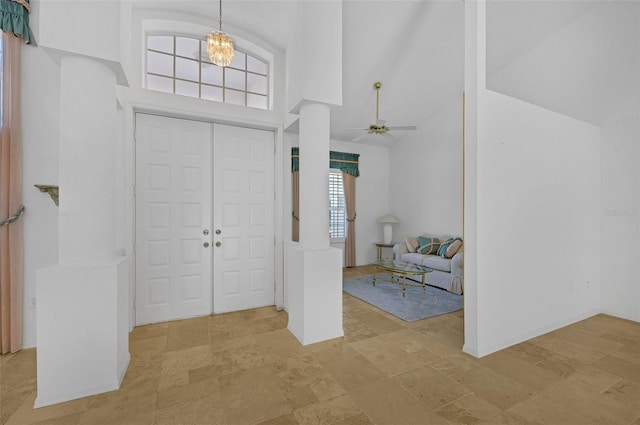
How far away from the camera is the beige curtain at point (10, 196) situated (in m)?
2.38

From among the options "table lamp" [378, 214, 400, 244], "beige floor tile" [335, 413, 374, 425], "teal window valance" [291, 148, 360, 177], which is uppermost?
"teal window valance" [291, 148, 360, 177]

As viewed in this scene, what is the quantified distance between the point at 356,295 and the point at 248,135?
2.89 meters

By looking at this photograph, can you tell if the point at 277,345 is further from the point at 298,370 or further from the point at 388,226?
the point at 388,226

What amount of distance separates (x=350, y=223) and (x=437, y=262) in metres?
2.30

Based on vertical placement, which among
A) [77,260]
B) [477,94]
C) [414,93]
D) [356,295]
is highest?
[414,93]

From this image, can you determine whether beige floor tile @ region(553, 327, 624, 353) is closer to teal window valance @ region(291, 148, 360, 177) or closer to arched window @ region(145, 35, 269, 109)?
arched window @ region(145, 35, 269, 109)

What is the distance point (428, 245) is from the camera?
216 inches

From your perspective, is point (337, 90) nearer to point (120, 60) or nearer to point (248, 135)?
point (248, 135)

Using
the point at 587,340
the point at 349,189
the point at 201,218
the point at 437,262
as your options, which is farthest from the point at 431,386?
the point at 349,189

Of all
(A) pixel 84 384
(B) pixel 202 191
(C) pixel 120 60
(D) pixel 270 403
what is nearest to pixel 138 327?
(A) pixel 84 384

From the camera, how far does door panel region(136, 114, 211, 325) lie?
3.10 meters

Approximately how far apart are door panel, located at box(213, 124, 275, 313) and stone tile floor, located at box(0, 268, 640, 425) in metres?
0.63

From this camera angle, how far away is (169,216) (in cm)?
321

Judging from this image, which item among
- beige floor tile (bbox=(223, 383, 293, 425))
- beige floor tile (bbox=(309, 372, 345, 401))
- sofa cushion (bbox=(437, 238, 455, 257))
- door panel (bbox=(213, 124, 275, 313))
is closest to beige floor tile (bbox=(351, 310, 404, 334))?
beige floor tile (bbox=(309, 372, 345, 401))
